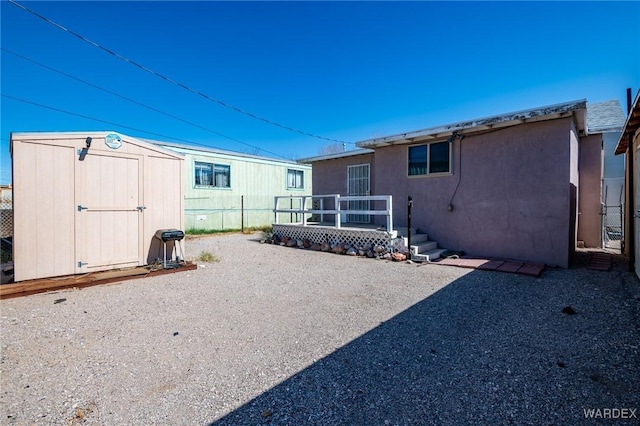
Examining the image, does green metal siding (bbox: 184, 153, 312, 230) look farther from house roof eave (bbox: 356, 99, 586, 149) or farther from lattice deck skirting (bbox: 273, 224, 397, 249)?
house roof eave (bbox: 356, 99, 586, 149)

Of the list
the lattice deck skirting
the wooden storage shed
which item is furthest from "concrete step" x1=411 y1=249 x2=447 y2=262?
the wooden storage shed

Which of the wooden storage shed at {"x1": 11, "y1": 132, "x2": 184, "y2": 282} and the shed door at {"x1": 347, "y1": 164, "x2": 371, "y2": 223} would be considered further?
the shed door at {"x1": 347, "y1": 164, "x2": 371, "y2": 223}

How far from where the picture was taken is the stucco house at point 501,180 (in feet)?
19.8

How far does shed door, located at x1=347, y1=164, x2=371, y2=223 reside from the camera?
1019 cm

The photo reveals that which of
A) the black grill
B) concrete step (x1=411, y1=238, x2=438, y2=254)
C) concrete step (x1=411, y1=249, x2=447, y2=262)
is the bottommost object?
concrete step (x1=411, y1=249, x2=447, y2=262)

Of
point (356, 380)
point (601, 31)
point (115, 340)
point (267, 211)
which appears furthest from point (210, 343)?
point (267, 211)

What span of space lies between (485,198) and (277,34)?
28.8 ft

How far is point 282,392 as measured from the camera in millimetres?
2045

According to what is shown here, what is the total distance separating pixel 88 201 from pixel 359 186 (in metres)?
7.71

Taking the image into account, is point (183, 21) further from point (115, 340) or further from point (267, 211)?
point (115, 340)

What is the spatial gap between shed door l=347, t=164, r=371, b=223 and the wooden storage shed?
19.9 feet

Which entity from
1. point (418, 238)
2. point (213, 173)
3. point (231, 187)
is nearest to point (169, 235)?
point (418, 238)

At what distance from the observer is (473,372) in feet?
7.42

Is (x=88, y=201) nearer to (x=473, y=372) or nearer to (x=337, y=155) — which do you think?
(x=473, y=372)
